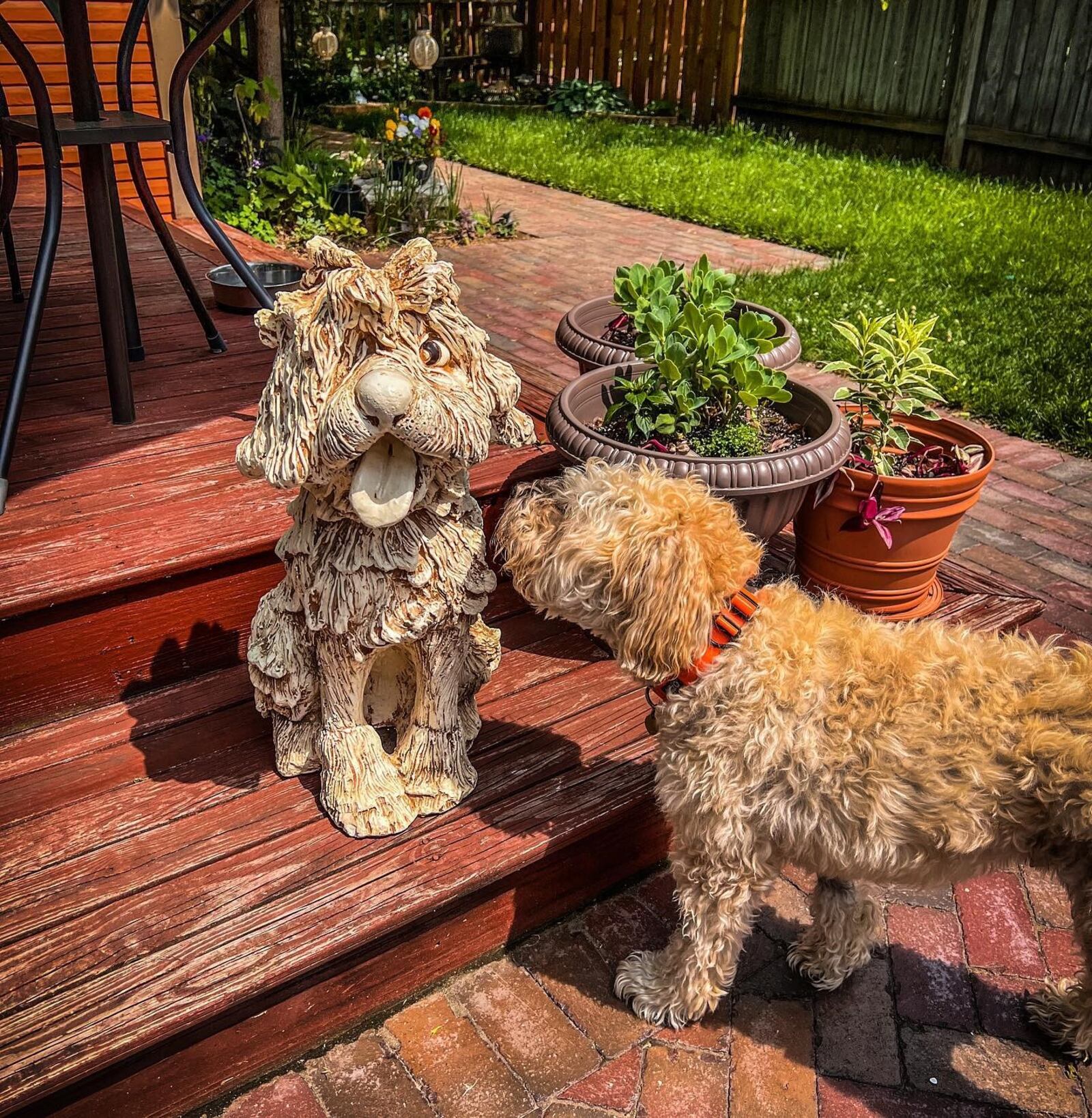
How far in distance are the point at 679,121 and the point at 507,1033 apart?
16.5m

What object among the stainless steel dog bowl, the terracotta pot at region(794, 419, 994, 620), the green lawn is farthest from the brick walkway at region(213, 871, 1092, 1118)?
the green lawn

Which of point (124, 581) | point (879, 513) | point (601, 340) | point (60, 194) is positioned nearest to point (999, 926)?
point (879, 513)

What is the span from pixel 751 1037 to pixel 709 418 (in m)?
1.92

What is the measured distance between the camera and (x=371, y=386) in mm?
1962

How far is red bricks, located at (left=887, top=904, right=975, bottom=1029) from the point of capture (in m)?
2.70

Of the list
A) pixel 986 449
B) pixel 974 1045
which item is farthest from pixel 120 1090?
pixel 986 449

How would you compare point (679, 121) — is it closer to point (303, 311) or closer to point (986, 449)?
point (986, 449)

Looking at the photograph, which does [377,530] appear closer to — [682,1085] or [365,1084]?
[365,1084]

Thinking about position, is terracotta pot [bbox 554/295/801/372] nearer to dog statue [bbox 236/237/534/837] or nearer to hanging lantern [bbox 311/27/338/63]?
dog statue [bbox 236/237/534/837]

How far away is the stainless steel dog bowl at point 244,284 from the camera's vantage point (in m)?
5.16

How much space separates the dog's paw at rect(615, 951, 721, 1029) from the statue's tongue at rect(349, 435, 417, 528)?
56.1 inches

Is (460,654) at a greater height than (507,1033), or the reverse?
(460,654)

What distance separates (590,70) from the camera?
59.9ft

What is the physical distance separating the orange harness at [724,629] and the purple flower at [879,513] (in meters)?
1.42
